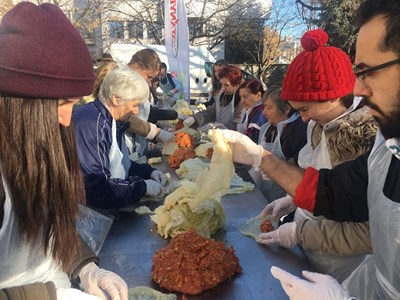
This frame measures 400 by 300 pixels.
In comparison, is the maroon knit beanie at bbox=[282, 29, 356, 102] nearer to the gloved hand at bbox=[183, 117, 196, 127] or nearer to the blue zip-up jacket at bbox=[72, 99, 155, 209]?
the blue zip-up jacket at bbox=[72, 99, 155, 209]

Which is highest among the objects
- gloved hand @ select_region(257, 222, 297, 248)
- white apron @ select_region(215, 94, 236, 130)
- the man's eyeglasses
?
the man's eyeglasses

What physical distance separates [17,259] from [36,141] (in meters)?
0.47

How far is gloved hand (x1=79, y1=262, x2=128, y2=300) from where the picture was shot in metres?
1.75

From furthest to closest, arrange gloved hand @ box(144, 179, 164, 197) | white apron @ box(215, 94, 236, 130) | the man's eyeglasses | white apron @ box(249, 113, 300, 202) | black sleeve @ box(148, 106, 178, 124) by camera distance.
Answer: white apron @ box(215, 94, 236, 130)
black sleeve @ box(148, 106, 178, 124)
white apron @ box(249, 113, 300, 202)
gloved hand @ box(144, 179, 164, 197)
the man's eyeglasses

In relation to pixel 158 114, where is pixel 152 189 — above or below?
below

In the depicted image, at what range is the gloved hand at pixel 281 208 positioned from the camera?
2734 mm

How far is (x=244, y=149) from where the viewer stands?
241 centimetres

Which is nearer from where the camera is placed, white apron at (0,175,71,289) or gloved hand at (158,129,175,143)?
white apron at (0,175,71,289)

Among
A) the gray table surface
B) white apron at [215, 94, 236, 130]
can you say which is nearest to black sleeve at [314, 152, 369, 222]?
the gray table surface

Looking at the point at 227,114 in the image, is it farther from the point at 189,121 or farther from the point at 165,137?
the point at 165,137

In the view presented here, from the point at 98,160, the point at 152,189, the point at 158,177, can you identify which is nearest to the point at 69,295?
the point at 98,160

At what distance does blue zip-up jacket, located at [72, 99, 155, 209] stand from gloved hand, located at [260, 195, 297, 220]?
1037 millimetres

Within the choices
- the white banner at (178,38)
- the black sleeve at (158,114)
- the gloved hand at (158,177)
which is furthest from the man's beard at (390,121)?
the white banner at (178,38)

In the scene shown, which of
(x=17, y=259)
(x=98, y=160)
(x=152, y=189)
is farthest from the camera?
(x=152, y=189)
